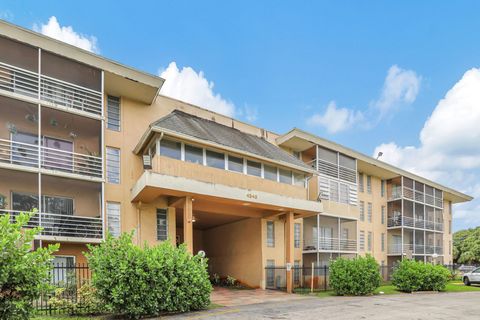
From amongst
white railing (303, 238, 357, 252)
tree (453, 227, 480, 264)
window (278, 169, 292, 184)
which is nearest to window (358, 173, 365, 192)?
white railing (303, 238, 357, 252)

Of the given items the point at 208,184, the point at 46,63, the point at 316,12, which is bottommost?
the point at 208,184

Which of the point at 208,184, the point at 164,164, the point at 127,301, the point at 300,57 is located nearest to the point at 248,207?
the point at 208,184

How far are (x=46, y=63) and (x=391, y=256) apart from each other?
31.7 m

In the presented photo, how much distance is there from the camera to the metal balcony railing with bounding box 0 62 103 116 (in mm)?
14359

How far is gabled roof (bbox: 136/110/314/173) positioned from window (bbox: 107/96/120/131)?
160 cm

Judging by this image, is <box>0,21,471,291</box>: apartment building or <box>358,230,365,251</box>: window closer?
<box>0,21,471,291</box>: apartment building

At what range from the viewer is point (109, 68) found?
16234mm

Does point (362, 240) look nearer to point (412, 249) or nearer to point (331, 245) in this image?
point (412, 249)

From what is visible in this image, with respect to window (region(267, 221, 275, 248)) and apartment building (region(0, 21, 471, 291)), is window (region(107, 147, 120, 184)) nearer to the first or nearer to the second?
apartment building (region(0, 21, 471, 291))

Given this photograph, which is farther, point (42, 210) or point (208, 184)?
point (208, 184)

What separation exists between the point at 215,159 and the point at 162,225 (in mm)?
4248

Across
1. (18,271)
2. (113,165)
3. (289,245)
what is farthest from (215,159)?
(18,271)

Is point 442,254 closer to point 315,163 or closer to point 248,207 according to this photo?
point 315,163

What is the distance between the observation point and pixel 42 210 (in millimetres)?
15109
